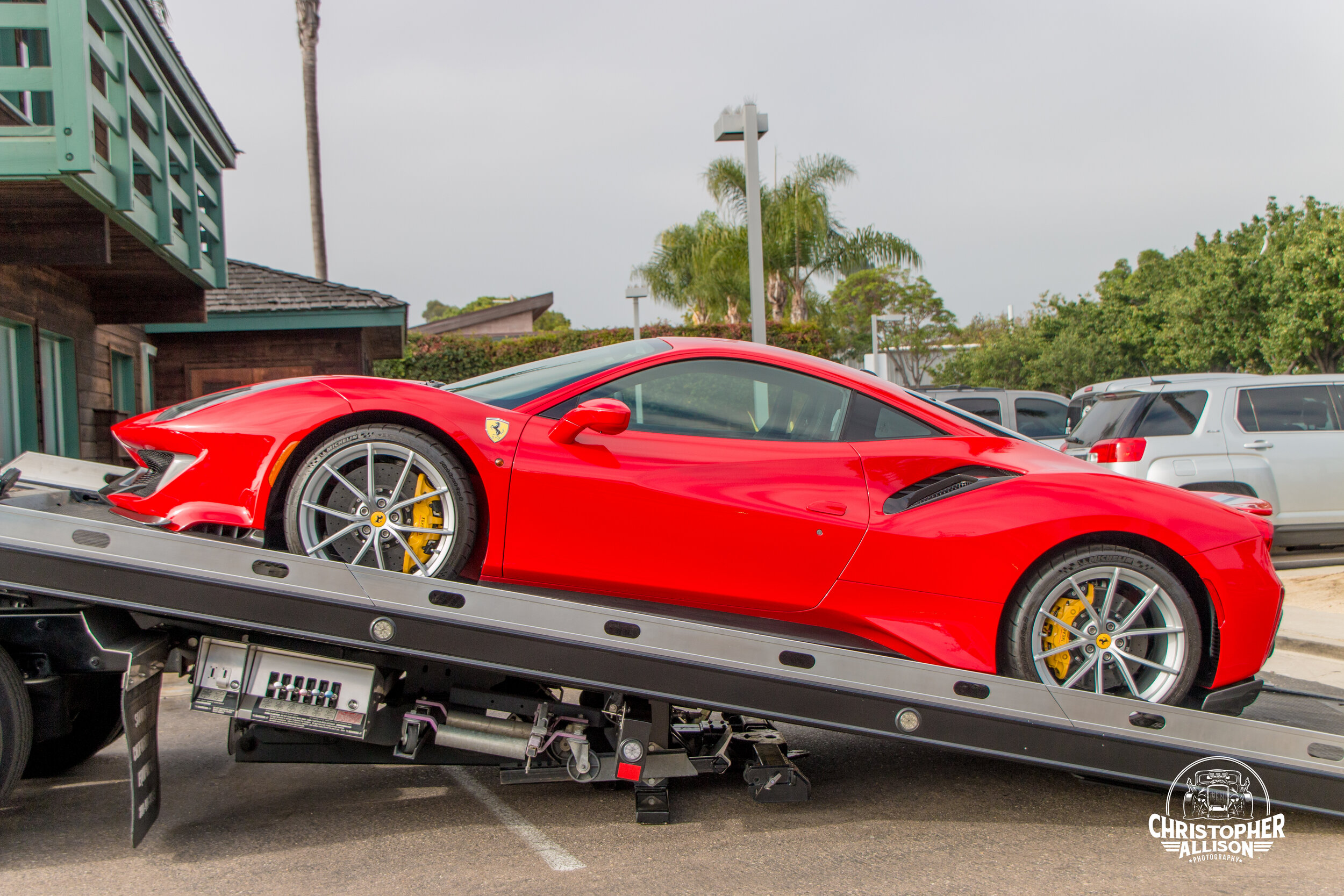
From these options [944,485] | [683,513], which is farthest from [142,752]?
[944,485]

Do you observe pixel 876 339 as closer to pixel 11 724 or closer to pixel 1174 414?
pixel 1174 414

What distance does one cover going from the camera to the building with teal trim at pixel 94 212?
6.55 metres

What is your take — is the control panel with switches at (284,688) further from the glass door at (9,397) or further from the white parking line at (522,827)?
the glass door at (9,397)

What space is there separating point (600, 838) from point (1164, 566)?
7.83 feet

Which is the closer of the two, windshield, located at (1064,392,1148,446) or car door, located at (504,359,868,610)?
car door, located at (504,359,868,610)

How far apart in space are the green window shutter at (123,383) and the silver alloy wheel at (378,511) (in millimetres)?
10159

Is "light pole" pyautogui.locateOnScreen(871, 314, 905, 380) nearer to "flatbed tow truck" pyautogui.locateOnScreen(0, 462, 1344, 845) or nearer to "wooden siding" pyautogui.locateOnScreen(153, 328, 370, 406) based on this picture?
"wooden siding" pyautogui.locateOnScreen(153, 328, 370, 406)

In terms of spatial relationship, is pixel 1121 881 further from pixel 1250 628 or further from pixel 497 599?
pixel 497 599

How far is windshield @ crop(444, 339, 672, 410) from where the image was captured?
373cm

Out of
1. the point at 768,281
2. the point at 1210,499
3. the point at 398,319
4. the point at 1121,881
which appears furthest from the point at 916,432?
the point at 768,281

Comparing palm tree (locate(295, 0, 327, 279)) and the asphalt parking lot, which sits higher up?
palm tree (locate(295, 0, 327, 279))

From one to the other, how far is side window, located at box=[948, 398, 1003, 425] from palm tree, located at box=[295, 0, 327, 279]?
1688 cm

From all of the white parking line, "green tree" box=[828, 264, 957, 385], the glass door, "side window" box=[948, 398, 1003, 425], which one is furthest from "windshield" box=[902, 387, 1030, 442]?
"green tree" box=[828, 264, 957, 385]

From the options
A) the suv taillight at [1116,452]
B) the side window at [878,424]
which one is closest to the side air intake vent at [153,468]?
the side window at [878,424]
